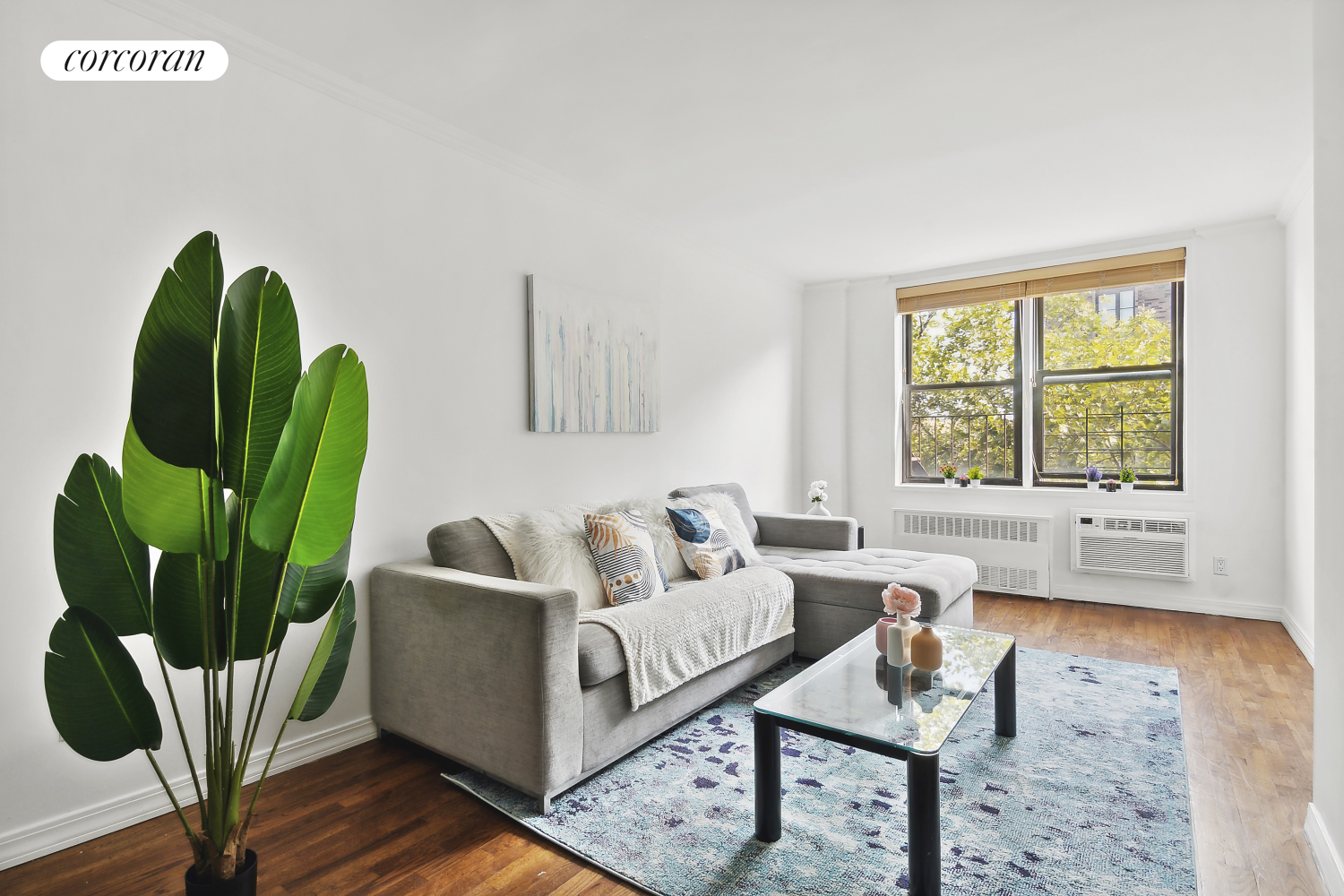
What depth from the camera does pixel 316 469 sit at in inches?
55.1

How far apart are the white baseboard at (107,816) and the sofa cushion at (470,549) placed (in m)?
0.76

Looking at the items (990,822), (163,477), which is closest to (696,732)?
(990,822)

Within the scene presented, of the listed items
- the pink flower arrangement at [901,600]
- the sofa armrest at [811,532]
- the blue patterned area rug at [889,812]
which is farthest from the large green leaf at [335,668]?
the sofa armrest at [811,532]

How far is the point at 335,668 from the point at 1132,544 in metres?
4.72

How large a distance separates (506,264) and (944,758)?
2.65 m

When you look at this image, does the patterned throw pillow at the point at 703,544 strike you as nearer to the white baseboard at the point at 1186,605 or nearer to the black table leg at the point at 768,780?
the black table leg at the point at 768,780

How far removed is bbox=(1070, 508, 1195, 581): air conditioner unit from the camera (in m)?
4.44

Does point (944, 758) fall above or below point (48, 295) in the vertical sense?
below

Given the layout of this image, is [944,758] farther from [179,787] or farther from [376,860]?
[179,787]

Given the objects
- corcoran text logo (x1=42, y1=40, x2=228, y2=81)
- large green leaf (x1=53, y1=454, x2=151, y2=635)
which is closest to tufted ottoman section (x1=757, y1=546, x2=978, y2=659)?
large green leaf (x1=53, y1=454, x2=151, y2=635)

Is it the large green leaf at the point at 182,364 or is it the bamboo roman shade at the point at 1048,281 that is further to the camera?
the bamboo roman shade at the point at 1048,281

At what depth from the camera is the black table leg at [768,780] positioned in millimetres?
1950

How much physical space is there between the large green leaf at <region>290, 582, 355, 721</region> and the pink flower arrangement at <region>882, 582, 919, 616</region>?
1556 millimetres

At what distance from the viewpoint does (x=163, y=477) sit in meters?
1.39
